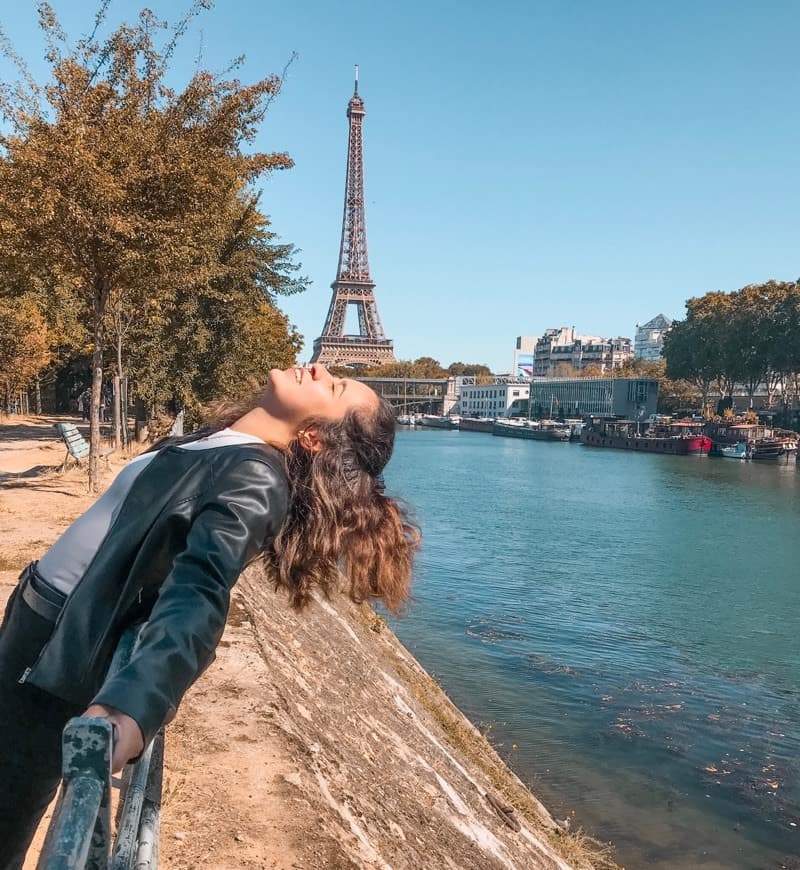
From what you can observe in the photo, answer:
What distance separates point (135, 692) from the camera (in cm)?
146

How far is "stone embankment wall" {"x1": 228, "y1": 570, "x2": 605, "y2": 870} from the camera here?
4.09m

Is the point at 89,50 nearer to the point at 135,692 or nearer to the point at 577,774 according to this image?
the point at 577,774

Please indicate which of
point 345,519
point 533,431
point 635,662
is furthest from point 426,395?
point 345,519

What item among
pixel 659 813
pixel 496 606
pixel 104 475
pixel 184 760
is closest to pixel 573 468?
pixel 496 606

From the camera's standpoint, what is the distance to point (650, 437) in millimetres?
79312

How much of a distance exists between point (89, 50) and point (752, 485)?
42697 mm

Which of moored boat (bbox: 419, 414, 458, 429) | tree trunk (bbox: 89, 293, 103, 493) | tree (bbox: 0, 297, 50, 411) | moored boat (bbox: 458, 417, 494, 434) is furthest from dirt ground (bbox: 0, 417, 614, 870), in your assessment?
moored boat (bbox: 419, 414, 458, 429)

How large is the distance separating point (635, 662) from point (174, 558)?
13451mm

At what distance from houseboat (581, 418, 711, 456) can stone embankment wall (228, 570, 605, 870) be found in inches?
2705

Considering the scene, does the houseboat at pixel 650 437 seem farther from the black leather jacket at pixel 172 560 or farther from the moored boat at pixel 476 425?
the black leather jacket at pixel 172 560

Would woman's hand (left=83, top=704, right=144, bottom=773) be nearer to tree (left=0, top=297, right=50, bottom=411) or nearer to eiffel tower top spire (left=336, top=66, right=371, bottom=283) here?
tree (left=0, top=297, right=50, bottom=411)

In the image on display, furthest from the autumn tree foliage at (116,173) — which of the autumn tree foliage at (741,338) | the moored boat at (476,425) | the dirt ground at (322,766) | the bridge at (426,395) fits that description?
the bridge at (426,395)

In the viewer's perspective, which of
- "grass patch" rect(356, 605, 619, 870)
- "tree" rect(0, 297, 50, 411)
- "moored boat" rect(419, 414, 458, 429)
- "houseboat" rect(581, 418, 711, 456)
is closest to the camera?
"grass patch" rect(356, 605, 619, 870)

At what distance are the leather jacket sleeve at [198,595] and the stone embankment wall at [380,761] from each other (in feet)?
7.18
